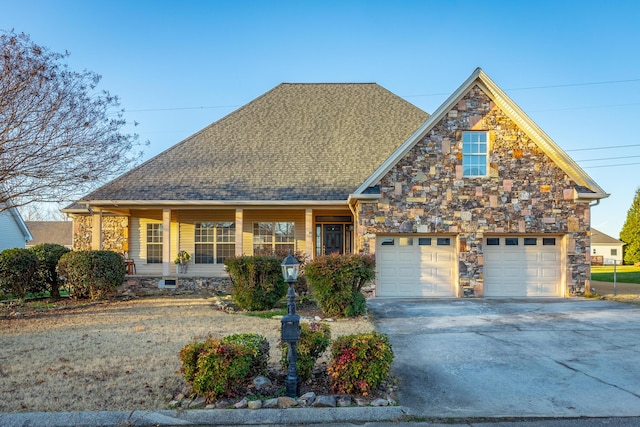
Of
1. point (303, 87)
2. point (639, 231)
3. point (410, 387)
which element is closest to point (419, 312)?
point (410, 387)

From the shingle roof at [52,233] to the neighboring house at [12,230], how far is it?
10.8 meters

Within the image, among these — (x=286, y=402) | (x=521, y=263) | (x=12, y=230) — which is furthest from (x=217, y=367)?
(x=12, y=230)

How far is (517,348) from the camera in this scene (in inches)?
314

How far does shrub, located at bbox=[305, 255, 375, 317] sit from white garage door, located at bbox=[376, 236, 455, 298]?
356 centimetres

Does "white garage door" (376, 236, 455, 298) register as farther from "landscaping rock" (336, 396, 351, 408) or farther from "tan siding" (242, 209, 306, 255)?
"landscaping rock" (336, 396, 351, 408)

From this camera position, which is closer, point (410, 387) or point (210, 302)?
point (410, 387)

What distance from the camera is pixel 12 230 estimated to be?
109 feet

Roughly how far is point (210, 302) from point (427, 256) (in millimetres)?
6818

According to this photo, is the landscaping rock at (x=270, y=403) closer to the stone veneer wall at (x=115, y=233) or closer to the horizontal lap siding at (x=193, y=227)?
the horizontal lap siding at (x=193, y=227)

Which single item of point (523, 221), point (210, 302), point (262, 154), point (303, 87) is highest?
point (303, 87)

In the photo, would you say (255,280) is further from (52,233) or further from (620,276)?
(52,233)

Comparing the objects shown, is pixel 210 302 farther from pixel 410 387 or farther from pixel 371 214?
pixel 410 387

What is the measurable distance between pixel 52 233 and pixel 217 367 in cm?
4920

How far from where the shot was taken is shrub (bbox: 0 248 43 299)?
42.3ft
